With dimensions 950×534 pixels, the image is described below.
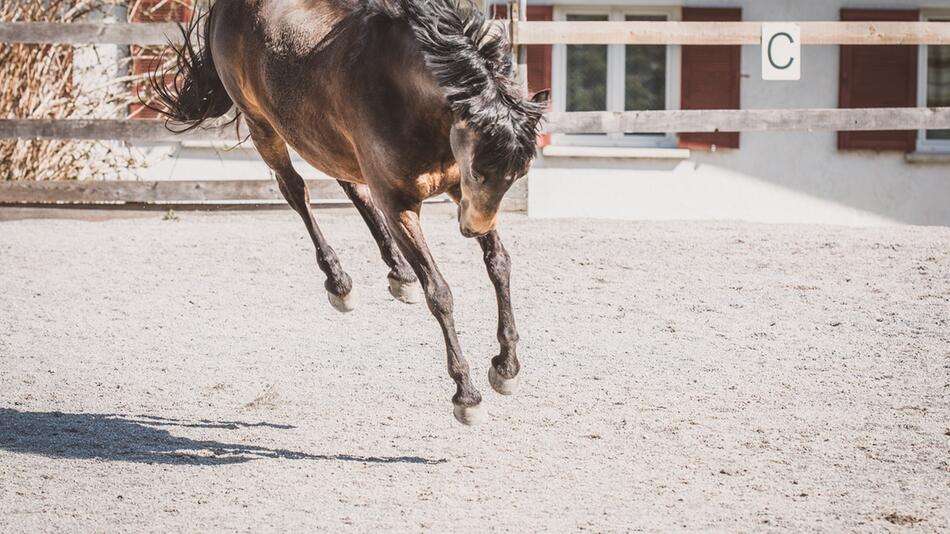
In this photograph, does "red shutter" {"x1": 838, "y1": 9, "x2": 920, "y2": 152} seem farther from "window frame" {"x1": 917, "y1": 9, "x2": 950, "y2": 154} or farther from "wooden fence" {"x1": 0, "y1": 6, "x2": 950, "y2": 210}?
"wooden fence" {"x1": 0, "y1": 6, "x2": 950, "y2": 210}

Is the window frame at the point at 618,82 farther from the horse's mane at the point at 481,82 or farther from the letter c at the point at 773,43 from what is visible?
the horse's mane at the point at 481,82

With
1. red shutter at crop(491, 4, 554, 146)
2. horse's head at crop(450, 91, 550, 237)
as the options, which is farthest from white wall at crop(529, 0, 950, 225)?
horse's head at crop(450, 91, 550, 237)

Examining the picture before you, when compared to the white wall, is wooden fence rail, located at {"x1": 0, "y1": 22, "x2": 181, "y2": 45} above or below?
above

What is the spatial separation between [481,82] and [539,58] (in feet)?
32.0

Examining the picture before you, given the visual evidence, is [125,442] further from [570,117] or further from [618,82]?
[618,82]

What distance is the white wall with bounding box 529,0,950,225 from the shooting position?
14023mm

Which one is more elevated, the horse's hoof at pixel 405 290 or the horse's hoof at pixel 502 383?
the horse's hoof at pixel 405 290

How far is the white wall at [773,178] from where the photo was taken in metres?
14.0

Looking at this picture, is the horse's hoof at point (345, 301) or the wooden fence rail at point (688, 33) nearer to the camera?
the horse's hoof at point (345, 301)

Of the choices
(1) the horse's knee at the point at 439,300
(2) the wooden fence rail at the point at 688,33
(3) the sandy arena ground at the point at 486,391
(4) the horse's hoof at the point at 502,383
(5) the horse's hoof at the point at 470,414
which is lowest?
(3) the sandy arena ground at the point at 486,391

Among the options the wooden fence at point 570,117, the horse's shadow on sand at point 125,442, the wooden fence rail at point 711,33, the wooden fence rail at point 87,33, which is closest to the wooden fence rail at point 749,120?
the wooden fence at point 570,117

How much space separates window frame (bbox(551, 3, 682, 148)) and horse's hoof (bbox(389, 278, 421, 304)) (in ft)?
28.6

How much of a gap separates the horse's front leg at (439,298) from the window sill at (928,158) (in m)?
10.8

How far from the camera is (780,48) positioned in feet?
34.1
